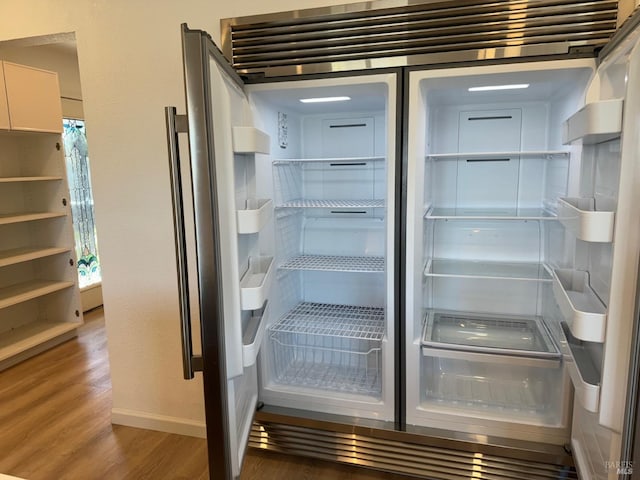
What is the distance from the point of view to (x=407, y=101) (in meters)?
1.69

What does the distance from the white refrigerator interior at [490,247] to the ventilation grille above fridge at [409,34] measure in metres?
0.09

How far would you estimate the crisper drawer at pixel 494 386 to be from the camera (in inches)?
72.3

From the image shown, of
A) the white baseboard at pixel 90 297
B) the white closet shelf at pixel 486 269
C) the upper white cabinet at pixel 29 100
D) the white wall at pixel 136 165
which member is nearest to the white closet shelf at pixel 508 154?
the white closet shelf at pixel 486 269

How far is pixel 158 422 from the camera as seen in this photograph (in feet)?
7.74

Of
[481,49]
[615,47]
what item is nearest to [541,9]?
[481,49]

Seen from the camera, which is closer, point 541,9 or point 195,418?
point 541,9

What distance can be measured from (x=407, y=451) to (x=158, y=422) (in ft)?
4.44

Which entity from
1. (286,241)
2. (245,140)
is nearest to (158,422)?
(286,241)

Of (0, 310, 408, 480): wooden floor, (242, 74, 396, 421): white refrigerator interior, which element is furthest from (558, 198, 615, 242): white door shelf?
(0, 310, 408, 480): wooden floor

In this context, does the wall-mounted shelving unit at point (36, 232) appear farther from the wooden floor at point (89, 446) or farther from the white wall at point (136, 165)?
the white wall at point (136, 165)

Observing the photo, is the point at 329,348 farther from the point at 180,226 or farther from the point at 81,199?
the point at 81,199

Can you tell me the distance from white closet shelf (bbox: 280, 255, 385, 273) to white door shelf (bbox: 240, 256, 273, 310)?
1.33ft

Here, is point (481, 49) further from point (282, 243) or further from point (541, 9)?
point (282, 243)

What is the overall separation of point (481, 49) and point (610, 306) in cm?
99
